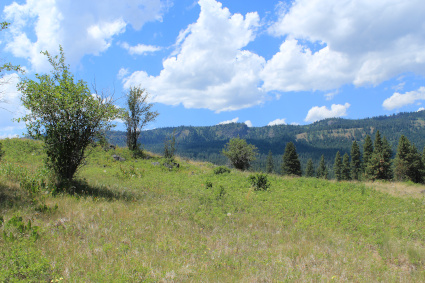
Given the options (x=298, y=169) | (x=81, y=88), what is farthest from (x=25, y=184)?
(x=298, y=169)

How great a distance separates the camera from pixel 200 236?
254 inches

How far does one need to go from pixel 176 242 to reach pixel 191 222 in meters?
1.80

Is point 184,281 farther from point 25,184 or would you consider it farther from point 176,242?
point 25,184

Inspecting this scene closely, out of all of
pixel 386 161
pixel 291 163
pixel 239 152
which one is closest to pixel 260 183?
pixel 239 152

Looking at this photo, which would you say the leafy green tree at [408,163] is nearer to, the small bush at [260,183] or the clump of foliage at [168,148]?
the clump of foliage at [168,148]

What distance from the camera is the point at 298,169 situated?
214 feet

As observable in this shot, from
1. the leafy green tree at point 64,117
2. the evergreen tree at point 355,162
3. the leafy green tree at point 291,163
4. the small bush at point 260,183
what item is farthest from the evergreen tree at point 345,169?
the leafy green tree at point 64,117

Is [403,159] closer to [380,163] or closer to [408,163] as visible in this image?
[408,163]

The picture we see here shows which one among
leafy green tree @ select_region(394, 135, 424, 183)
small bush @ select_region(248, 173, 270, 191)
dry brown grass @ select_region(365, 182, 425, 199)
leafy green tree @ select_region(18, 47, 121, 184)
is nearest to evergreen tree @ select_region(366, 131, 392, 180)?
leafy green tree @ select_region(394, 135, 424, 183)

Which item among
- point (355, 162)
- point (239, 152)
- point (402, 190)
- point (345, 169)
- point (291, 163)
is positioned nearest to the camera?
point (402, 190)

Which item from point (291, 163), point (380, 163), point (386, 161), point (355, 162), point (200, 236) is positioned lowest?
point (355, 162)

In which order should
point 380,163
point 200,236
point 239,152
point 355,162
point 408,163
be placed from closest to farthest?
point 200,236, point 239,152, point 408,163, point 380,163, point 355,162

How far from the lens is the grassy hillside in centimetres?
440

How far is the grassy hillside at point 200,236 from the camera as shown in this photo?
440cm
